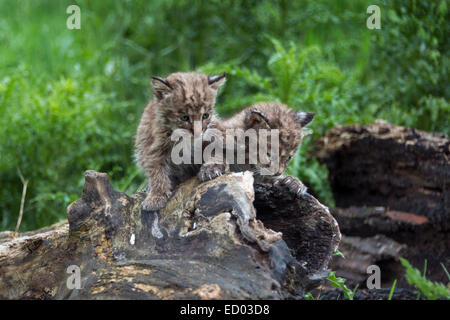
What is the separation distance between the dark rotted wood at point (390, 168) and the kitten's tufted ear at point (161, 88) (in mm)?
2342

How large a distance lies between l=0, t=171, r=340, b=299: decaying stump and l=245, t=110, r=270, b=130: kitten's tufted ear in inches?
26.7

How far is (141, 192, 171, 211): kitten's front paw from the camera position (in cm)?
407

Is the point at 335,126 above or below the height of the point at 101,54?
below

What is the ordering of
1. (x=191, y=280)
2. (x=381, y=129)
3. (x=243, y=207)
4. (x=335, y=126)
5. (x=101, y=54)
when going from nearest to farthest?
(x=191, y=280) < (x=243, y=207) < (x=381, y=129) < (x=335, y=126) < (x=101, y=54)

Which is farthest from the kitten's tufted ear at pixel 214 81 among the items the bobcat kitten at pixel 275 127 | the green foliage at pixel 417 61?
the green foliage at pixel 417 61

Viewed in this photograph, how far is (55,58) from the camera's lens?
872 cm

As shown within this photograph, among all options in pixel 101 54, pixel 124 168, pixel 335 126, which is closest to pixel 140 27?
pixel 101 54

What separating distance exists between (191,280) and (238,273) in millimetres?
284

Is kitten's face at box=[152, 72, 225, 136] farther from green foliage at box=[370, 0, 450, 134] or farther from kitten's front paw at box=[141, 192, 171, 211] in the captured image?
green foliage at box=[370, 0, 450, 134]

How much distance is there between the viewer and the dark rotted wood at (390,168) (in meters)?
5.56

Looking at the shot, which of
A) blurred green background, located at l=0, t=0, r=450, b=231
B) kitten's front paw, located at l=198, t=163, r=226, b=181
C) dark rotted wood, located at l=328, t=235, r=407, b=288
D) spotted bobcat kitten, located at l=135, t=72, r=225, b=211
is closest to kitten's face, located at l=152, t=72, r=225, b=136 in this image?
spotted bobcat kitten, located at l=135, t=72, r=225, b=211

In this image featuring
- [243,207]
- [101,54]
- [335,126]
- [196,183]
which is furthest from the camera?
[101,54]

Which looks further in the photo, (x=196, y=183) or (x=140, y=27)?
(x=140, y=27)

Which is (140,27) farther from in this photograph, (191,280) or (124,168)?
(191,280)
